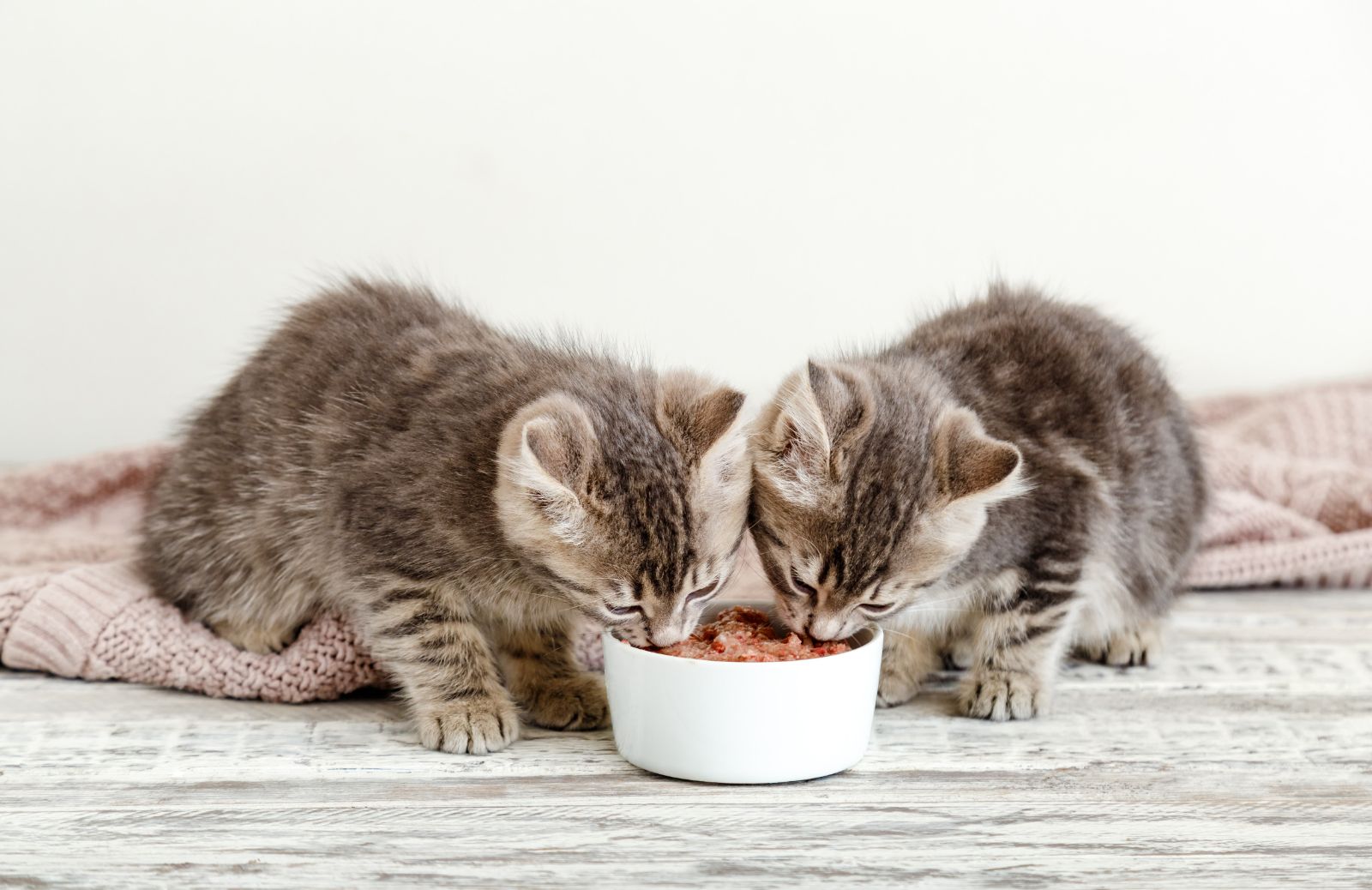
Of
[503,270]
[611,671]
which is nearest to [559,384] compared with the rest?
[611,671]

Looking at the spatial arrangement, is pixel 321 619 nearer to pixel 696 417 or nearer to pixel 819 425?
pixel 696 417

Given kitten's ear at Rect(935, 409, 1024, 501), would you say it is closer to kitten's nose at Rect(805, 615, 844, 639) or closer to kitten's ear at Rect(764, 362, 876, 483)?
kitten's ear at Rect(764, 362, 876, 483)

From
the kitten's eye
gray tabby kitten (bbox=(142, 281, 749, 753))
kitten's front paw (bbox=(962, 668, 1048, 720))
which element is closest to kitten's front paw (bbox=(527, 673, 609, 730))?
gray tabby kitten (bbox=(142, 281, 749, 753))

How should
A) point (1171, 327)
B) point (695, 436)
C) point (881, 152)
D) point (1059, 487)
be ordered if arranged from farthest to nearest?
point (1171, 327) → point (881, 152) → point (1059, 487) → point (695, 436)

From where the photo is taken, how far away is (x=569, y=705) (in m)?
2.24

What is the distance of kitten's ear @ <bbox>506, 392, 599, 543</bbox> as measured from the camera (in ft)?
6.00

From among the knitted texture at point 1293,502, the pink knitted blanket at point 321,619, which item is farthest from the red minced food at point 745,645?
the knitted texture at point 1293,502

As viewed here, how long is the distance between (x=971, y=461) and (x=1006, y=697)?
500 millimetres

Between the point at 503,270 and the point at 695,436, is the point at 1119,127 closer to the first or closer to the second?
the point at 503,270

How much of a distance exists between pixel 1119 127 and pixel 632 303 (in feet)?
4.75

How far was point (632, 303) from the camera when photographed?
374cm

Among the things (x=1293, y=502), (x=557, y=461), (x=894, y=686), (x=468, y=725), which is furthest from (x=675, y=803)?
(x=1293, y=502)

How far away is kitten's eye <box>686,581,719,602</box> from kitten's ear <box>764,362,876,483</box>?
20 centimetres

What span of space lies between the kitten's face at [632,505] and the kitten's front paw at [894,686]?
0.49 m
